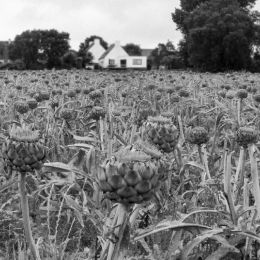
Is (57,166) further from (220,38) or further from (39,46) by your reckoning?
(39,46)

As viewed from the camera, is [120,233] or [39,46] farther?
[39,46]

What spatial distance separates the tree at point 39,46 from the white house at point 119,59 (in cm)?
1870

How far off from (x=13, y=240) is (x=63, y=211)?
0.43 meters

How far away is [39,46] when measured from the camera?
60.0 meters

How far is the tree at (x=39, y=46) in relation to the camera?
189 feet

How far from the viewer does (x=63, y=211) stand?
8.86 ft

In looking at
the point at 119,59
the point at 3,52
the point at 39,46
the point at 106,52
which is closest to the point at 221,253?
the point at 39,46

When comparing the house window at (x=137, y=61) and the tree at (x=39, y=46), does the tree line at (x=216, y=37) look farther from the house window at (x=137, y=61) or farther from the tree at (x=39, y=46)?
the house window at (x=137, y=61)

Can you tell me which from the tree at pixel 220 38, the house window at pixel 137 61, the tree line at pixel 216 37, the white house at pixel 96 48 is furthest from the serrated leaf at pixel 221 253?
the white house at pixel 96 48

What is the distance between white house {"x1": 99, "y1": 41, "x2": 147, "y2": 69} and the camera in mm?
80312

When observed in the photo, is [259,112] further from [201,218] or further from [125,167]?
[125,167]

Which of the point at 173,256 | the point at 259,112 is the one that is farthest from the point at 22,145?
the point at 259,112

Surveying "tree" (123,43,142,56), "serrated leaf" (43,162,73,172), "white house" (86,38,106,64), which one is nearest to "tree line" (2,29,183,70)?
"white house" (86,38,106,64)

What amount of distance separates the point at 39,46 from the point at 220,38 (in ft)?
84.6
